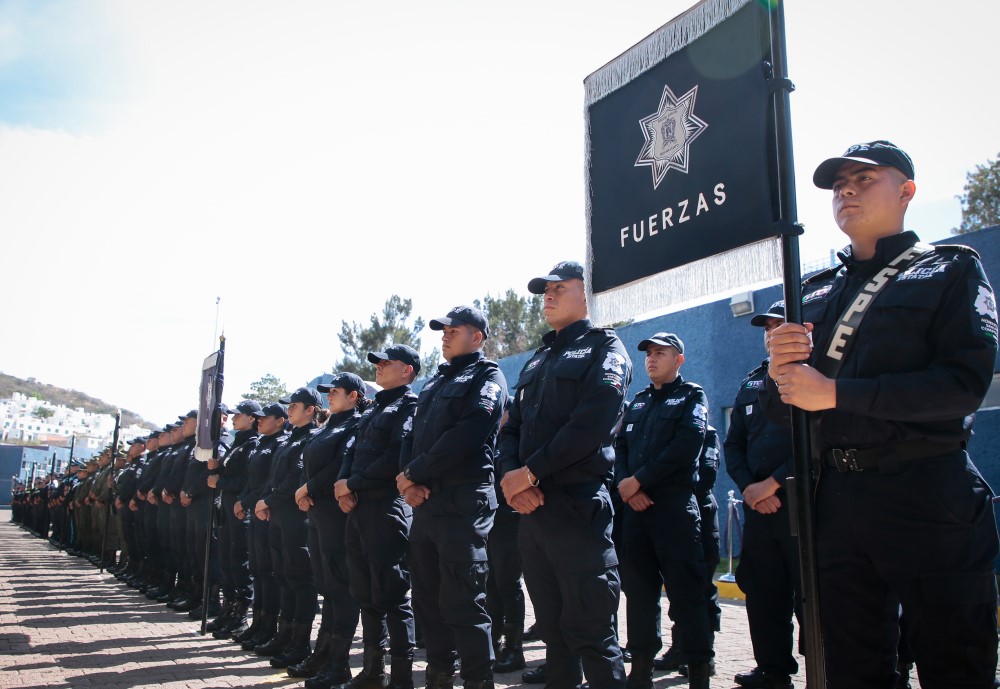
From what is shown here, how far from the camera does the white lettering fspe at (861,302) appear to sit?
7.67ft

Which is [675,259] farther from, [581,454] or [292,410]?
[292,410]

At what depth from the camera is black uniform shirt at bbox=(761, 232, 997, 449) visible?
2.09 meters

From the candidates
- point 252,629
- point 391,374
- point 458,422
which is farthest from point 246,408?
point 458,422

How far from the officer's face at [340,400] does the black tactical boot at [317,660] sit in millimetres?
1649

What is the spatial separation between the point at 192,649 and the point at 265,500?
1.48m

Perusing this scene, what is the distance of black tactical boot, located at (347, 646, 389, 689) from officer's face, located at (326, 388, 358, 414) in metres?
1.88

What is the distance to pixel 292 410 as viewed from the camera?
683cm

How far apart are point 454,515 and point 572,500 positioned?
0.96m

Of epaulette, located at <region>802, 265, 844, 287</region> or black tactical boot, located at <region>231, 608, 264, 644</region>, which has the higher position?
epaulette, located at <region>802, 265, 844, 287</region>

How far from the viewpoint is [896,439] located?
2176mm

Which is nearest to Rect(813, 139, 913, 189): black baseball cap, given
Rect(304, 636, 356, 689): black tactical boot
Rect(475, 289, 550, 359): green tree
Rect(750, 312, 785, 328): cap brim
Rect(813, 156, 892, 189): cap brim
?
Rect(813, 156, 892, 189): cap brim

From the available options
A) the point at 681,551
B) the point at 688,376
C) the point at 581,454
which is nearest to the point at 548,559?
the point at 581,454

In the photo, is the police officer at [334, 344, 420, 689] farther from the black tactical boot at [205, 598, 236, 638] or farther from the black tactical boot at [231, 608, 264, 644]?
the black tactical boot at [205, 598, 236, 638]

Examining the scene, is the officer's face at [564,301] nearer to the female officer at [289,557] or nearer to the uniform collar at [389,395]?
the uniform collar at [389,395]
